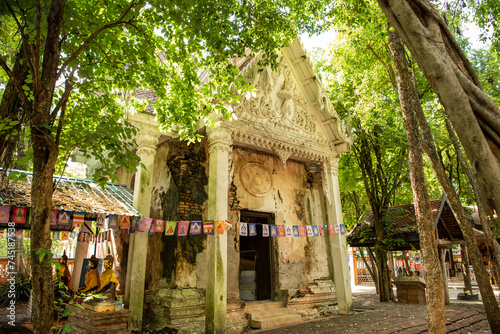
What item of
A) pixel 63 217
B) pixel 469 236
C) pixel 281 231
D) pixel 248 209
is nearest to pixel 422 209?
pixel 469 236

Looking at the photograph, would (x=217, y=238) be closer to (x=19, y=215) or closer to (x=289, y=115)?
(x=19, y=215)

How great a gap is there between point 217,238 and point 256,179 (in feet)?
9.59

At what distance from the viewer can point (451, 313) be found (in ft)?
30.9

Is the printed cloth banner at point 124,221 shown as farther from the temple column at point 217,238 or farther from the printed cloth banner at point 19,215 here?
the temple column at point 217,238

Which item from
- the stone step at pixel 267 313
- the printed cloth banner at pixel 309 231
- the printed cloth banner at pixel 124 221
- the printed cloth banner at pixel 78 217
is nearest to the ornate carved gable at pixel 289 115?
the printed cloth banner at pixel 309 231

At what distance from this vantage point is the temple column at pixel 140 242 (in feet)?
22.9

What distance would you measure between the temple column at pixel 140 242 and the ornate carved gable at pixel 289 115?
213 cm

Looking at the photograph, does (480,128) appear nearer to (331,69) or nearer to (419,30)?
(419,30)

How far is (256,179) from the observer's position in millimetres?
9852

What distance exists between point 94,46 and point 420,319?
10145 millimetres

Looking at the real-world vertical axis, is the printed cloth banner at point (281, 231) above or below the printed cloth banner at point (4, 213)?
below

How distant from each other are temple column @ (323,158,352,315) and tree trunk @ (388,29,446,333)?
4.02 m

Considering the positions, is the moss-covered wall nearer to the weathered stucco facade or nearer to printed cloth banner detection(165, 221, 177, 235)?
the weathered stucco facade

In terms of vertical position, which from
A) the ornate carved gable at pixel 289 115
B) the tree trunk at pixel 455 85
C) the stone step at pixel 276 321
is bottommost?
the stone step at pixel 276 321
